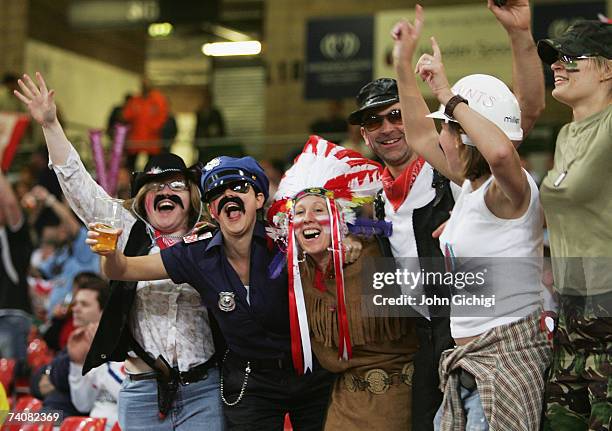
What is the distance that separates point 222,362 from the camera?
14.8ft

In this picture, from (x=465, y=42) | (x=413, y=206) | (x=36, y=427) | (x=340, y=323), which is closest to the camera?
(x=340, y=323)

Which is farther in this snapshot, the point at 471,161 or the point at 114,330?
the point at 114,330

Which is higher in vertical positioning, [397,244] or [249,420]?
[397,244]

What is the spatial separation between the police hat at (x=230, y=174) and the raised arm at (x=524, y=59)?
3.66 ft

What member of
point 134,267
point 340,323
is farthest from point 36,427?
point 340,323

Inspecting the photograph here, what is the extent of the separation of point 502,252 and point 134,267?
1592 millimetres

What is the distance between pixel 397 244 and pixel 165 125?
8282 millimetres

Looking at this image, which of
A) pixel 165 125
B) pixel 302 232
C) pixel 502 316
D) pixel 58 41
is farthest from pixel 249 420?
pixel 58 41

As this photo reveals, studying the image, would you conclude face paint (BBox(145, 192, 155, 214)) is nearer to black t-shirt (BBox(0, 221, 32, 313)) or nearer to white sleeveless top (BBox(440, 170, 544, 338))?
white sleeveless top (BBox(440, 170, 544, 338))

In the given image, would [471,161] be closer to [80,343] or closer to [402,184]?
[402,184]

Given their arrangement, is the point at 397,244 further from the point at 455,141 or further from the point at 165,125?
the point at 165,125

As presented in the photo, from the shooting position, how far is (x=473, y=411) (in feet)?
11.5

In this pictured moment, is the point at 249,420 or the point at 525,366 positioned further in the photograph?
the point at 249,420

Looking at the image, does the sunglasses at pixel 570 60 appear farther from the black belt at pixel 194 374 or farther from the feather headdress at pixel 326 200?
the black belt at pixel 194 374
